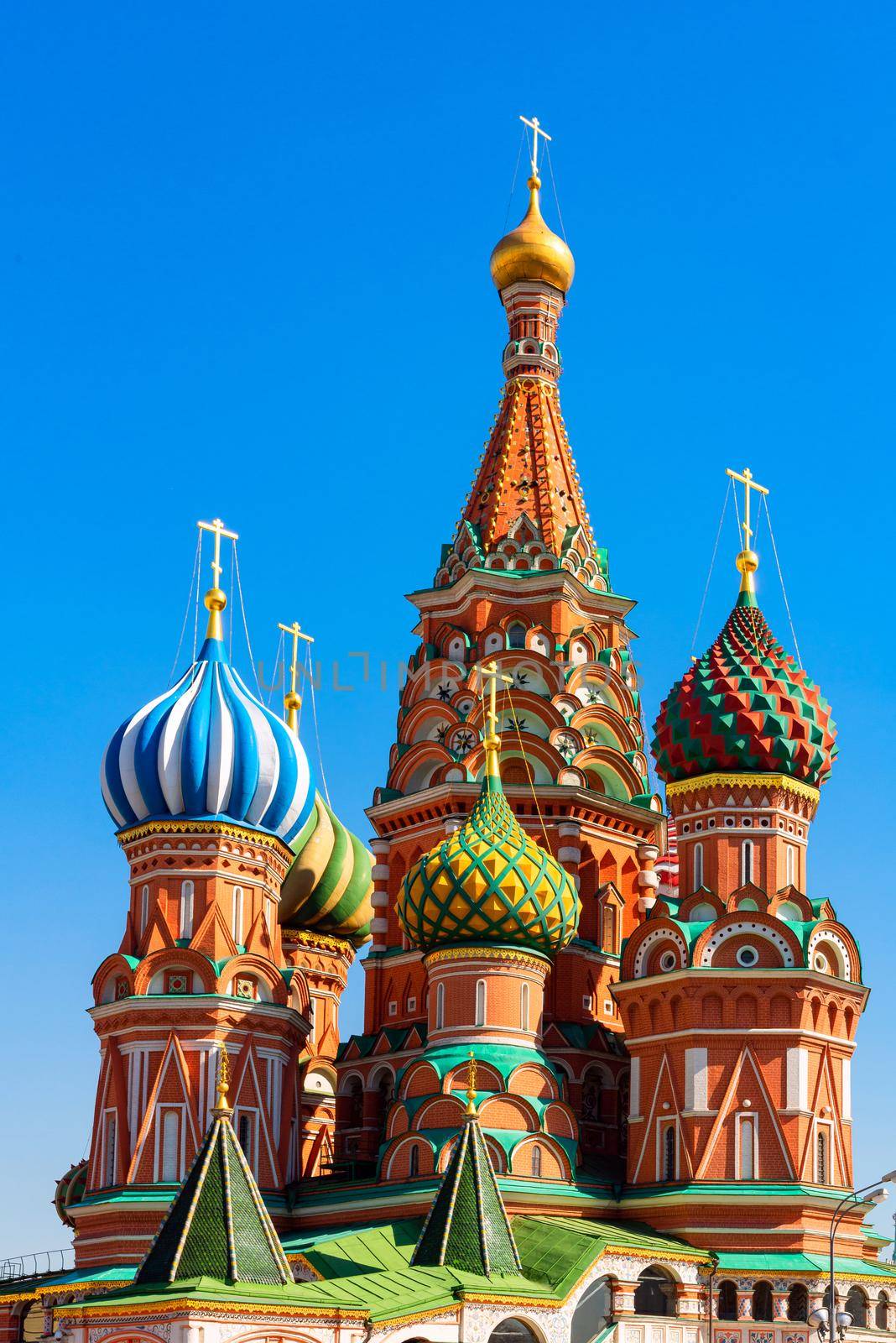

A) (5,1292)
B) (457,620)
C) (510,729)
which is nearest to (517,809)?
(510,729)

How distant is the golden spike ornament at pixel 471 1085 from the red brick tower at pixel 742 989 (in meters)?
2.57

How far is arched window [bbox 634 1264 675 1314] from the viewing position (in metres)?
29.8

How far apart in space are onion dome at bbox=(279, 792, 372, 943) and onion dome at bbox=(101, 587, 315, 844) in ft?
15.8

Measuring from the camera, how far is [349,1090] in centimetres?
3516

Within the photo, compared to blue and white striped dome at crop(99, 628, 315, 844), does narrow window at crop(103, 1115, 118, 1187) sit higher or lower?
lower

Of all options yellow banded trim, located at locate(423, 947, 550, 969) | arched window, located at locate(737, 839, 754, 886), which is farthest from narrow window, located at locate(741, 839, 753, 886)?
yellow banded trim, located at locate(423, 947, 550, 969)

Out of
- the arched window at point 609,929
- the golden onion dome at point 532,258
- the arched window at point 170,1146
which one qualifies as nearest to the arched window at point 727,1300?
the arched window at point 609,929

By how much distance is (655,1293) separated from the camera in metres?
30.0

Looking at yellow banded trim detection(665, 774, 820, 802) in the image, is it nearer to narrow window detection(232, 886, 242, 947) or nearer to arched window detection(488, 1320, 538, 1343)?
narrow window detection(232, 886, 242, 947)

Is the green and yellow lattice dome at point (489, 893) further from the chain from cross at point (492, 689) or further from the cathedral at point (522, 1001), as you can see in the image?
the chain from cross at point (492, 689)

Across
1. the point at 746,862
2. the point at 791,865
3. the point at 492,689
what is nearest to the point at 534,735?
the point at 492,689

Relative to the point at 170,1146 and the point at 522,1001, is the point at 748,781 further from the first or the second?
the point at 170,1146

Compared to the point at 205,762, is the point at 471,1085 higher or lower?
lower

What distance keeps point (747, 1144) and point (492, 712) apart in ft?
23.6
